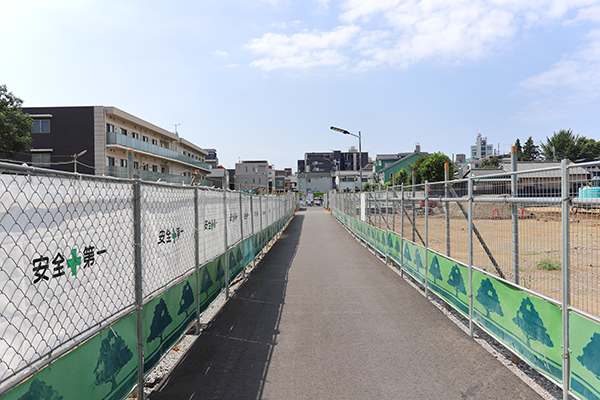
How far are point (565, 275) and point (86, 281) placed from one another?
4.15 meters

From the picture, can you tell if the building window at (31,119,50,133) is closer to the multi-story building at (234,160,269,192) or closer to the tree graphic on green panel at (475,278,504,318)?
the tree graphic on green panel at (475,278,504,318)

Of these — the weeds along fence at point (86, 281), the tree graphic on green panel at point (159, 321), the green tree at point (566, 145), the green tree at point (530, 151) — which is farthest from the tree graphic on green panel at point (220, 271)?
the green tree at point (530, 151)

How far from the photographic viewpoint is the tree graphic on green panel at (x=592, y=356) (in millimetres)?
3361

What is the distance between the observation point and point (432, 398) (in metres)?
4.15

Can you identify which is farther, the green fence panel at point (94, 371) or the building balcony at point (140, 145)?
the building balcony at point (140, 145)

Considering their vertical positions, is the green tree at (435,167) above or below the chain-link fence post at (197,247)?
above

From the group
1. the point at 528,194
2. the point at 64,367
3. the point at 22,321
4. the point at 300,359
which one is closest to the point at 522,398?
the point at 528,194

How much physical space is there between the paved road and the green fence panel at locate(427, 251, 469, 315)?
372mm

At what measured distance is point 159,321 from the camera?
4.59 m

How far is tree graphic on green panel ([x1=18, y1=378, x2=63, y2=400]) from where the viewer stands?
250cm

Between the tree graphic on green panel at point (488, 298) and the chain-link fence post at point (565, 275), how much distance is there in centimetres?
131

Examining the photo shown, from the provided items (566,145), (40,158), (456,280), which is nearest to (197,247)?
(456,280)

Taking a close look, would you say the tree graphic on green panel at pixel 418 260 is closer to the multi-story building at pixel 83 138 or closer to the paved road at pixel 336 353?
the paved road at pixel 336 353

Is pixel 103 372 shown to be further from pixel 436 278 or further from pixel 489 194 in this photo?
pixel 436 278
